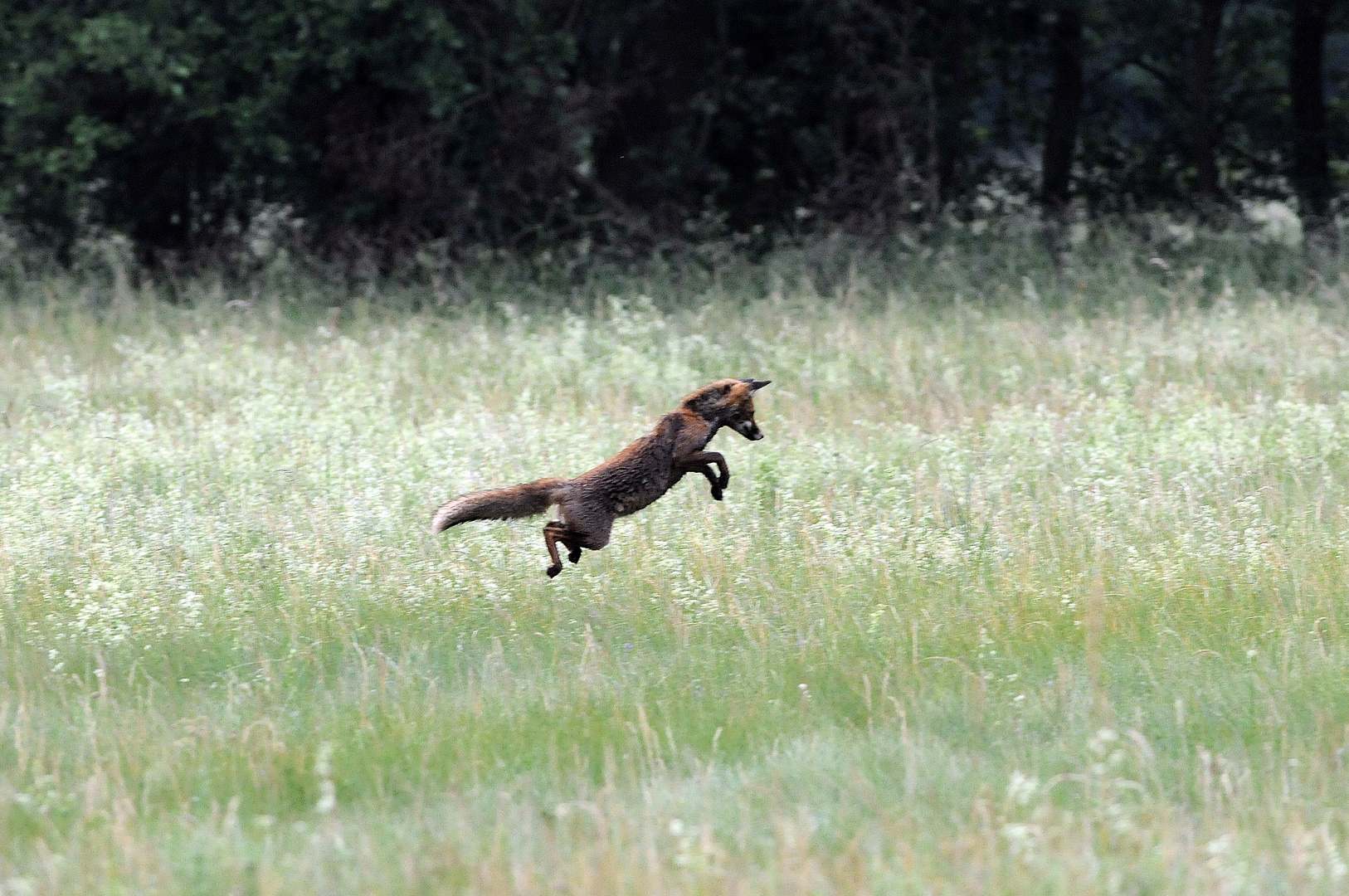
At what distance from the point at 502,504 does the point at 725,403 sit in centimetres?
98

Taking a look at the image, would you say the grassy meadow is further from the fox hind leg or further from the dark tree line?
the dark tree line

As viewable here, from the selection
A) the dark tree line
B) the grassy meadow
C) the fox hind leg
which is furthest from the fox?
the dark tree line

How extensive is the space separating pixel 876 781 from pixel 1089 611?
142 centimetres

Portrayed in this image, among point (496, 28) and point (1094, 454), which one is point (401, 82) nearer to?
point (496, 28)

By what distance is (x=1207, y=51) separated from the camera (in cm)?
2072

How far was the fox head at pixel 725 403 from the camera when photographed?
6238 millimetres

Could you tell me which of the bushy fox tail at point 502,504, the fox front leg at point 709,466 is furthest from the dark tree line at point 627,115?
the bushy fox tail at point 502,504

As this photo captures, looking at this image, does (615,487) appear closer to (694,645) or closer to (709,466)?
(709,466)

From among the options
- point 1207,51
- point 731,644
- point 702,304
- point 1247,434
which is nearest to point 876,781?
point 731,644

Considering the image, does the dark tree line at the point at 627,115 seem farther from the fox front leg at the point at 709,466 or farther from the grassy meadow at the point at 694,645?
the fox front leg at the point at 709,466

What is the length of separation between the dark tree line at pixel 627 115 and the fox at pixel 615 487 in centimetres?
1157

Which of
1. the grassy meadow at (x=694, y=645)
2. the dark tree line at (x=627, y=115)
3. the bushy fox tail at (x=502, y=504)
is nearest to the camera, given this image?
the grassy meadow at (x=694, y=645)

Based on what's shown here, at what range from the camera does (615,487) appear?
5.98 meters

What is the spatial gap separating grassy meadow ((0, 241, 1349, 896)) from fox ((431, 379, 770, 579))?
0.39 m
